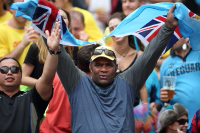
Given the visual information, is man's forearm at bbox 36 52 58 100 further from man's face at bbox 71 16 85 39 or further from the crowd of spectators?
man's face at bbox 71 16 85 39

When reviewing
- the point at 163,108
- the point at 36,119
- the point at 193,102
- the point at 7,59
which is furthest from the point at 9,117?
the point at 193,102

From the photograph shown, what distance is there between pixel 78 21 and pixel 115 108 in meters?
2.87

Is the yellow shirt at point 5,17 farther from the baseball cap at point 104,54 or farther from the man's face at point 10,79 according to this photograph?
the baseball cap at point 104,54

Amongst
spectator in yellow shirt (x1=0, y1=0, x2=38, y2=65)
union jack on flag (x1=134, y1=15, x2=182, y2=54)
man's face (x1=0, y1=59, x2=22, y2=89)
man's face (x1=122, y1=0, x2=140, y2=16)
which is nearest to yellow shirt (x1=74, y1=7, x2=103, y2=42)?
man's face (x1=122, y1=0, x2=140, y2=16)

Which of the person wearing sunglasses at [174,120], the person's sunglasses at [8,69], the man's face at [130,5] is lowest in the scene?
the person wearing sunglasses at [174,120]

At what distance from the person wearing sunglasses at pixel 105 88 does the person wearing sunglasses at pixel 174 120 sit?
1267 mm

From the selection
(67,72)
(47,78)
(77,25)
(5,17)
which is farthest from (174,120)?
(5,17)

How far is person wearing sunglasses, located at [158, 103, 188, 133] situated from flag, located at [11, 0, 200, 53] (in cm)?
121

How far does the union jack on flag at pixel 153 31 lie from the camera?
16.1 feet

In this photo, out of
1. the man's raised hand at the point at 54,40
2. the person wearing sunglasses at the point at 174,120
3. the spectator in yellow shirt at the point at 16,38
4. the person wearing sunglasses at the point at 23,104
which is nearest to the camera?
the man's raised hand at the point at 54,40

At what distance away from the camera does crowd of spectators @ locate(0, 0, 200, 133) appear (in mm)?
4371

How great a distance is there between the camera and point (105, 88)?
4.55 metres

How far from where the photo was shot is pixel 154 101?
6.46 metres

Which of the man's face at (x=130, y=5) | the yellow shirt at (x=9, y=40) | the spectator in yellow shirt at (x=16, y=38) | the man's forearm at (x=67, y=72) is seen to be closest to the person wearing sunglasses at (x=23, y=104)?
the man's forearm at (x=67, y=72)
